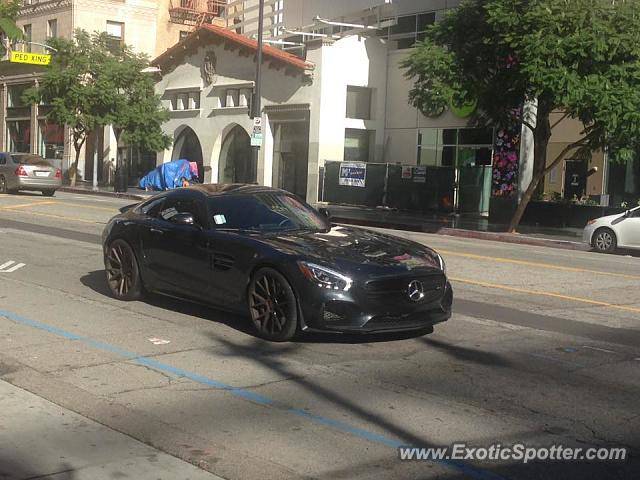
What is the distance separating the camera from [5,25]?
19.1 metres

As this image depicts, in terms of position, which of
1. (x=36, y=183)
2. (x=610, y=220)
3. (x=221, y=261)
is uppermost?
(x=221, y=261)

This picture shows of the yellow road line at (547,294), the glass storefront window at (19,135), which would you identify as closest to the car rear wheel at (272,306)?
the yellow road line at (547,294)

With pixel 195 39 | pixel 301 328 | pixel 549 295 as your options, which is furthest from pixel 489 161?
pixel 301 328

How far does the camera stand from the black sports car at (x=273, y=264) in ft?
25.1

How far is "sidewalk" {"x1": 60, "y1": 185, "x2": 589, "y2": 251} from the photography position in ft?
78.6

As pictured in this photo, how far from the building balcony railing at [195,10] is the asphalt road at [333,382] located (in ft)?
144

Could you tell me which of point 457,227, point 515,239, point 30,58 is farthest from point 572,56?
point 30,58

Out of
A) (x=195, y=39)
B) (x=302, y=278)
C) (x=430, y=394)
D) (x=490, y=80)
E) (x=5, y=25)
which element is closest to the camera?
(x=430, y=394)

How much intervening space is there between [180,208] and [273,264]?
1.98 meters

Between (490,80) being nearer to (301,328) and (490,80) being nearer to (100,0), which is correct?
(301,328)

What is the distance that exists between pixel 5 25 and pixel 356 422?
53.4 ft

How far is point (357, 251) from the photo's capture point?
26.6 ft

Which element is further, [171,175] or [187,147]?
[187,147]

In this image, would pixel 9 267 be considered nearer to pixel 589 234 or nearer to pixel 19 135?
pixel 589 234
